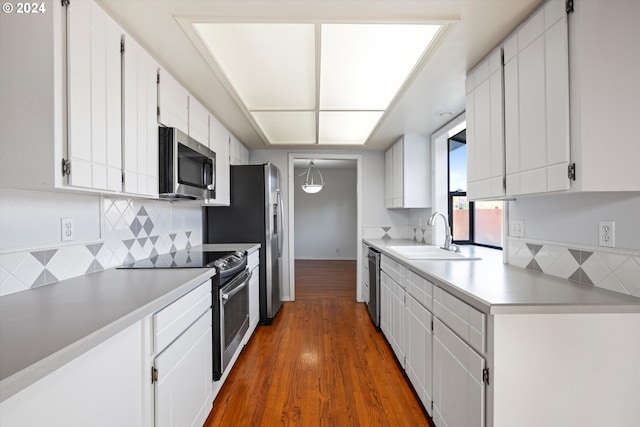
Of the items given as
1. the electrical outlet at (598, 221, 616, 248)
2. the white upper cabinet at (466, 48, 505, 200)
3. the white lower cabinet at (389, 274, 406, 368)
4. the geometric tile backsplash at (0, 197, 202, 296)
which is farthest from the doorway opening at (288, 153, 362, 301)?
the electrical outlet at (598, 221, 616, 248)

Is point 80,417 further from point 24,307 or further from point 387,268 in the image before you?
point 387,268

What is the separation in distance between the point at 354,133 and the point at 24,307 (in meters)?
3.31

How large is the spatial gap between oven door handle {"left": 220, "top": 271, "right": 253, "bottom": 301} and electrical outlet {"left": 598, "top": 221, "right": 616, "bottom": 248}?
2.14m

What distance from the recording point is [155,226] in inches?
96.7

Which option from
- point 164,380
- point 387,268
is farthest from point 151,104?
point 387,268

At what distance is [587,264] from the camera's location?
4.80 ft

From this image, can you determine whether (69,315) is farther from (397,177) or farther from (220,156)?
(397,177)

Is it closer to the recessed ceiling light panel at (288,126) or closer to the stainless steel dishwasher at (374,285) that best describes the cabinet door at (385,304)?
the stainless steel dishwasher at (374,285)

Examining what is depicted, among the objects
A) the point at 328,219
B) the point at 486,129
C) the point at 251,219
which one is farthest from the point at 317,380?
the point at 328,219

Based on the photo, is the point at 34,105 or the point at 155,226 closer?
the point at 34,105

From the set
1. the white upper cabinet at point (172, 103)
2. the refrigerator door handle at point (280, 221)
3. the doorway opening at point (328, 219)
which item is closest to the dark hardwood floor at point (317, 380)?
the refrigerator door handle at point (280, 221)

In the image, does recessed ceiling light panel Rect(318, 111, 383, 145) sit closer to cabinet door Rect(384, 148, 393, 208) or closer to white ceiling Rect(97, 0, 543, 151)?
cabinet door Rect(384, 148, 393, 208)

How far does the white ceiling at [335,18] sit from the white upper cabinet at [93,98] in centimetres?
15

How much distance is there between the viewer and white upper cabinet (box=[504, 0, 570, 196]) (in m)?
1.29
